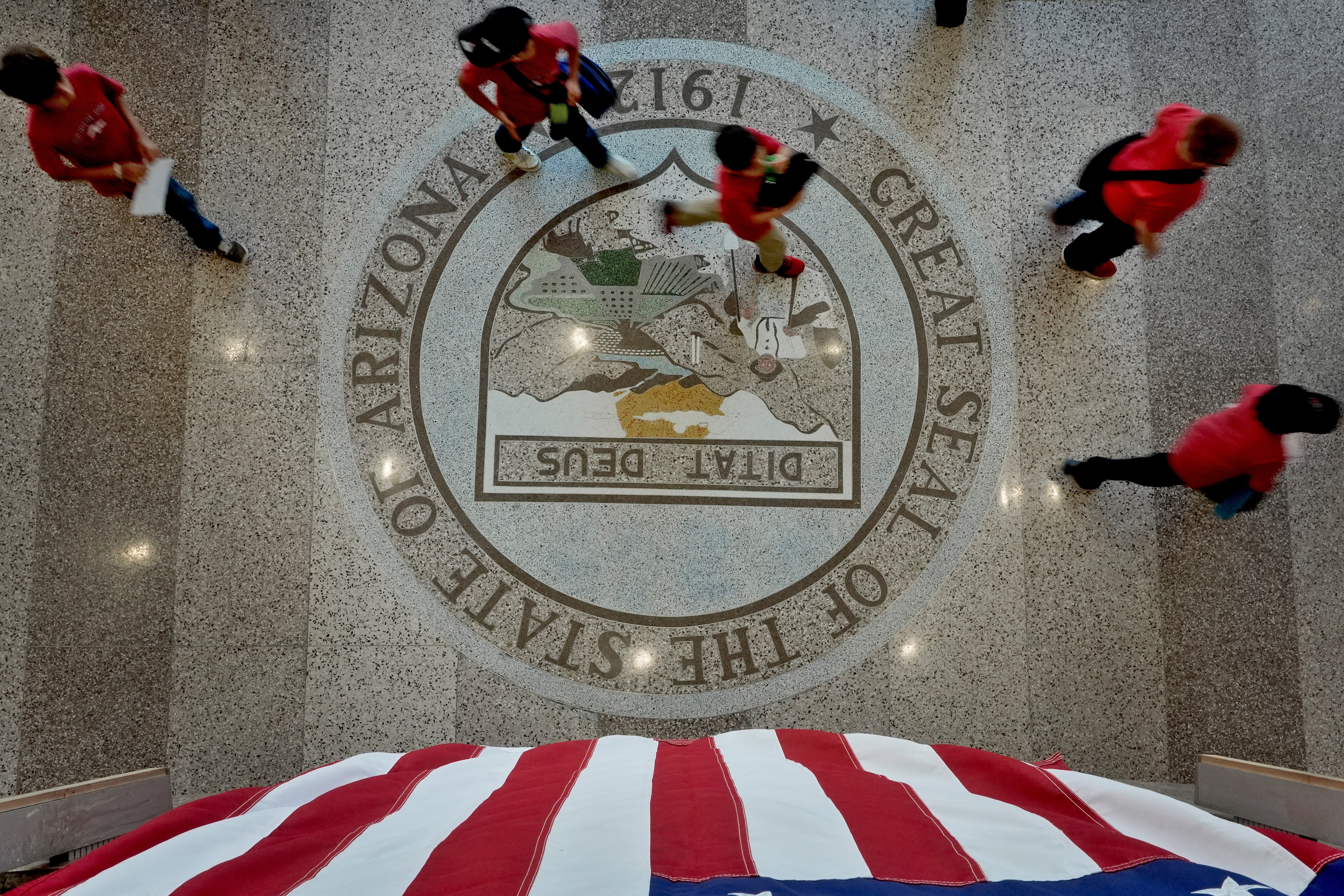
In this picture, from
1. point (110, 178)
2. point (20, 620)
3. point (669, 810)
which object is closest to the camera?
point (669, 810)

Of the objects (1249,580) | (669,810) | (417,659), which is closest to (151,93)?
(417,659)

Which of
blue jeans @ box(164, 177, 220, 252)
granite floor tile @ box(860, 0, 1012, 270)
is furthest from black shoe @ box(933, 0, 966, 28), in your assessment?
blue jeans @ box(164, 177, 220, 252)

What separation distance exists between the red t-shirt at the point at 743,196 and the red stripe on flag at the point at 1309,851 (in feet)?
7.21

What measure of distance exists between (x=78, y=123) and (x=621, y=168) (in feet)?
6.32

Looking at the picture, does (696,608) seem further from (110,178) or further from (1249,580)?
(110,178)

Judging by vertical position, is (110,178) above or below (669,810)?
above

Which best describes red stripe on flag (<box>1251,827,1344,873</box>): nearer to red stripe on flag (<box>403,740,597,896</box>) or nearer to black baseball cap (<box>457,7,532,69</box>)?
red stripe on flag (<box>403,740,597,896</box>)

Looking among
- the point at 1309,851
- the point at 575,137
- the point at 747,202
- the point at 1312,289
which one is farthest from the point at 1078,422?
the point at 575,137

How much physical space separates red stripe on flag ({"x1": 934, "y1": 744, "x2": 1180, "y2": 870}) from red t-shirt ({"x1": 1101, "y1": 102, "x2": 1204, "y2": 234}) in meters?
1.93

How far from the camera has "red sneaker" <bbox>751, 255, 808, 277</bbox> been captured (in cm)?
310

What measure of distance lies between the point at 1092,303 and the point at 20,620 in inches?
181

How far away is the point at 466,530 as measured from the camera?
3.04m

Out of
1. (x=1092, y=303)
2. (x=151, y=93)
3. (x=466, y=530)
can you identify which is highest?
(x=151, y=93)

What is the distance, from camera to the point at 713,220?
112 inches
